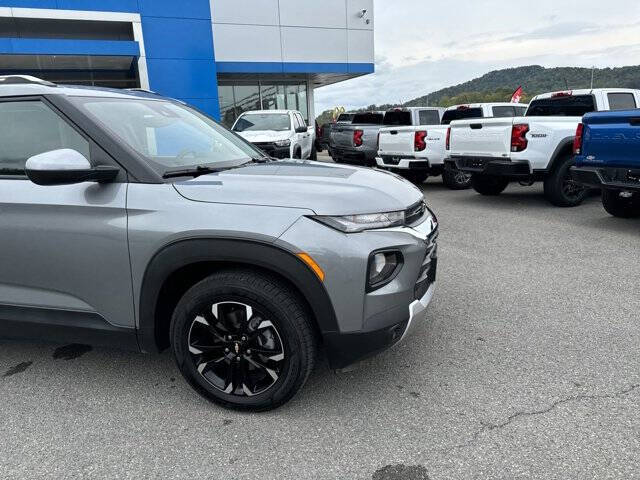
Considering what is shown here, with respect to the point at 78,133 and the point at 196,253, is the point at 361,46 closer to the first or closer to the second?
the point at 78,133

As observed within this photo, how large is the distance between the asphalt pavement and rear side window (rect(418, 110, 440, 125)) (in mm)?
8523

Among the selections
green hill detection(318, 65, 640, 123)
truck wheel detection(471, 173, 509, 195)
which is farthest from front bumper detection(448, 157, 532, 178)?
green hill detection(318, 65, 640, 123)

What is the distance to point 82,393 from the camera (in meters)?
2.80

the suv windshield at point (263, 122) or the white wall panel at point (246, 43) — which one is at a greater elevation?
the white wall panel at point (246, 43)

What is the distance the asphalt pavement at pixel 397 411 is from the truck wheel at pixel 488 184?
5.65 metres

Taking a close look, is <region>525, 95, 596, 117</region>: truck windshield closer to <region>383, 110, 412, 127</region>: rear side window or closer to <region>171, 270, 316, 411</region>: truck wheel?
<region>383, 110, 412, 127</region>: rear side window

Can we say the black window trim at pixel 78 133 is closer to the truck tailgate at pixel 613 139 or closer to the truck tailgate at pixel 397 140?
the truck tailgate at pixel 613 139

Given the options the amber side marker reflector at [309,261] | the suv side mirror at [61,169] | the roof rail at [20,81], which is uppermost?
the roof rail at [20,81]

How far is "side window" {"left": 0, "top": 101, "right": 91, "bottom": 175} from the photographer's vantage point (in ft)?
8.39

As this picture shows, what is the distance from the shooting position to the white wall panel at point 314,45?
2111 centimetres

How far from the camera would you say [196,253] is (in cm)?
231

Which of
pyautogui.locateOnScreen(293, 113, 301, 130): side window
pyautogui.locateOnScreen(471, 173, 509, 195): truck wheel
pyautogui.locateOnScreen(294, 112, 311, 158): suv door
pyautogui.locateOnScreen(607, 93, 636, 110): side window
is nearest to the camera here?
pyautogui.locateOnScreen(607, 93, 636, 110): side window

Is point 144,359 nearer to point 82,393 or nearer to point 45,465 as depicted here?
point 82,393

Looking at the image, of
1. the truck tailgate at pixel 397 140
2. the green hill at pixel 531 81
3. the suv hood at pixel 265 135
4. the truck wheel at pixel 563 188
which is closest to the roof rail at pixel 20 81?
the truck wheel at pixel 563 188
